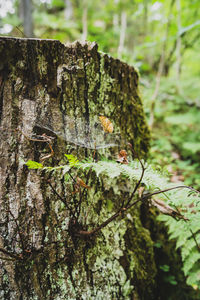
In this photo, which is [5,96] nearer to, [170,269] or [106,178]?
[106,178]

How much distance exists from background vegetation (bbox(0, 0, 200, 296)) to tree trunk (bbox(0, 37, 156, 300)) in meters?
0.35

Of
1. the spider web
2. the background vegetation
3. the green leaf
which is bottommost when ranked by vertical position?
the green leaf

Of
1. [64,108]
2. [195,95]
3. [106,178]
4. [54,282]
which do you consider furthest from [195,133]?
[54,282]

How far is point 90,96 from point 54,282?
1.31 metres

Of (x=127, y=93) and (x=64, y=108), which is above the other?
(x=127, y=93)

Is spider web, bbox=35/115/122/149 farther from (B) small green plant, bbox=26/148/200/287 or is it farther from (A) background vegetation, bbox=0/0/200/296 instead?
(A) background vegetation, bbox=0/0/200/296

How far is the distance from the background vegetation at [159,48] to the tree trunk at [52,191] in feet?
1.15

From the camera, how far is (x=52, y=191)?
1.15 metres

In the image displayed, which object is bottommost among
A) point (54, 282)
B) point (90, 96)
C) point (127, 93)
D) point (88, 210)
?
point (54, 282)

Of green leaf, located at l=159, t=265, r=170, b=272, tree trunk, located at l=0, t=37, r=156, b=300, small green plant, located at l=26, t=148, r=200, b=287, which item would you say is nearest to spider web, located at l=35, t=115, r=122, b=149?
tree trunk, located at l=0, t=37, r=156, b=300

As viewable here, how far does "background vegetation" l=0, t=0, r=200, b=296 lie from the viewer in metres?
3.44

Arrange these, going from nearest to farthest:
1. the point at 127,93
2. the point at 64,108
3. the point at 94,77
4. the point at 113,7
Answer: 1. the point at 64,108
2. the point at 94,77
3. the point at 127,93
4. the point at 113,7

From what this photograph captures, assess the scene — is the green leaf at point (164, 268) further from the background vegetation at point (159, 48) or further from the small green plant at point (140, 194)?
the background vegetation at point (159, 48)

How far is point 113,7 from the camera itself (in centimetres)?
907
